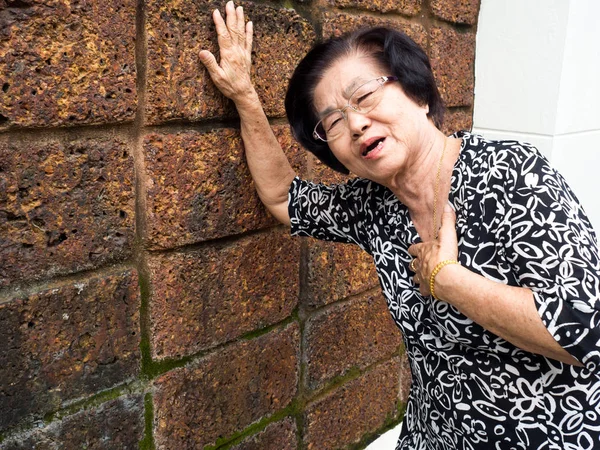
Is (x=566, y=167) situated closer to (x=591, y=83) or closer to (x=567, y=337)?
(x=591, y=83)

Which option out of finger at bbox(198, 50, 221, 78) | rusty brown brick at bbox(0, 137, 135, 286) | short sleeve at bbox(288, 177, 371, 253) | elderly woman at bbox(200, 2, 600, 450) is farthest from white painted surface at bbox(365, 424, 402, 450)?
finger at bbox(198, 50, 221, 78)

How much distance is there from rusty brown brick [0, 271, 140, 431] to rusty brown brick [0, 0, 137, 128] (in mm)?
420

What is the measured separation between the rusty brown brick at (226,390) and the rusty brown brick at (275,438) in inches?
2.2

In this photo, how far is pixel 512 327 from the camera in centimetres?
147

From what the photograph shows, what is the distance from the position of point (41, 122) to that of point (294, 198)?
2.67ft

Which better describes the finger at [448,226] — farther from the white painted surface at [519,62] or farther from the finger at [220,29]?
the white painted surface at [519,62]

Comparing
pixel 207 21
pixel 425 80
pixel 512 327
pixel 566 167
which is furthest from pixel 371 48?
pixel 566 167

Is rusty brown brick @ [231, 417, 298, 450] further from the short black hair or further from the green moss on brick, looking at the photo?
the short black hair

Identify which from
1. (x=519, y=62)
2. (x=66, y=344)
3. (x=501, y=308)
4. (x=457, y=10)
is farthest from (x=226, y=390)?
(x=519, y=62)

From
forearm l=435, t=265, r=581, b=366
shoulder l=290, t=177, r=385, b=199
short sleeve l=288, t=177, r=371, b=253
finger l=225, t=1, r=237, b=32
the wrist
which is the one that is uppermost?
finger l=225, t=1, r=237, b=32

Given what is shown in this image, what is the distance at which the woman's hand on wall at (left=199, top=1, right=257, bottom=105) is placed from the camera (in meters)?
1.82

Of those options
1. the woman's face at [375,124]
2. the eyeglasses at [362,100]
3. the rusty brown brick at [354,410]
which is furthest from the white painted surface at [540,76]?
the eyeglasses at [362,100]

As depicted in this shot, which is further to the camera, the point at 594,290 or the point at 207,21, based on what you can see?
the point at 207,21

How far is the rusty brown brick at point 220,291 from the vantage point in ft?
6.07
